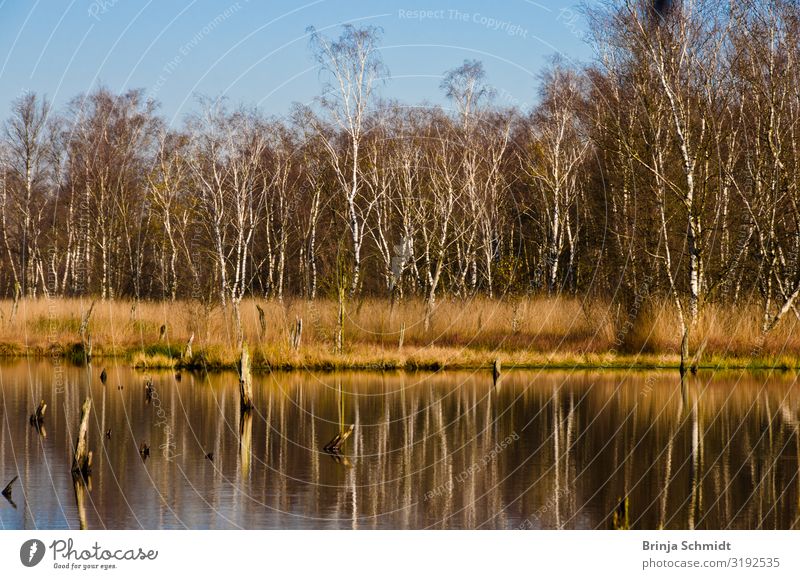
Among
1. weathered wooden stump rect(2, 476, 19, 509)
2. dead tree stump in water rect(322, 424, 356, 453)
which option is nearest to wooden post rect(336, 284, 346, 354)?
dead tree stump in water rect(322, 424, 356, 453)

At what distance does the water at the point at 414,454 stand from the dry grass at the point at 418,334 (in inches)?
78.7

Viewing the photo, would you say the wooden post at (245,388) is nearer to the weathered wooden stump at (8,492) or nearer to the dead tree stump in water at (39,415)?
the dead tree stump in water at (39,415)

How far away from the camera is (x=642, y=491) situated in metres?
14.1

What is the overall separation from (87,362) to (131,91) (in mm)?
19334

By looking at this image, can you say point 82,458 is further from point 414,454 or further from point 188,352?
point 188,352

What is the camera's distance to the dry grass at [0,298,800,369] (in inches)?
1103

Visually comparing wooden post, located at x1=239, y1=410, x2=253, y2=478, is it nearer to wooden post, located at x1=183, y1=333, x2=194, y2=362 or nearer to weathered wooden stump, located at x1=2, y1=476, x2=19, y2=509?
weathered wooden stump, located at x1=2, y1=476, x2=19, y2=509

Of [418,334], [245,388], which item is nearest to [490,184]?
[418,334]

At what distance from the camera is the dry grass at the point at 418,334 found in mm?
28016

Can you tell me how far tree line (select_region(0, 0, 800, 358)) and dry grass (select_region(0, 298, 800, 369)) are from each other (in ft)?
2.36

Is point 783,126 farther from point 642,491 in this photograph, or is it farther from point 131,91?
point 131,91

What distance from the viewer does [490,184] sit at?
1708 inches

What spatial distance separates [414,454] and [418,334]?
45.8 ft
